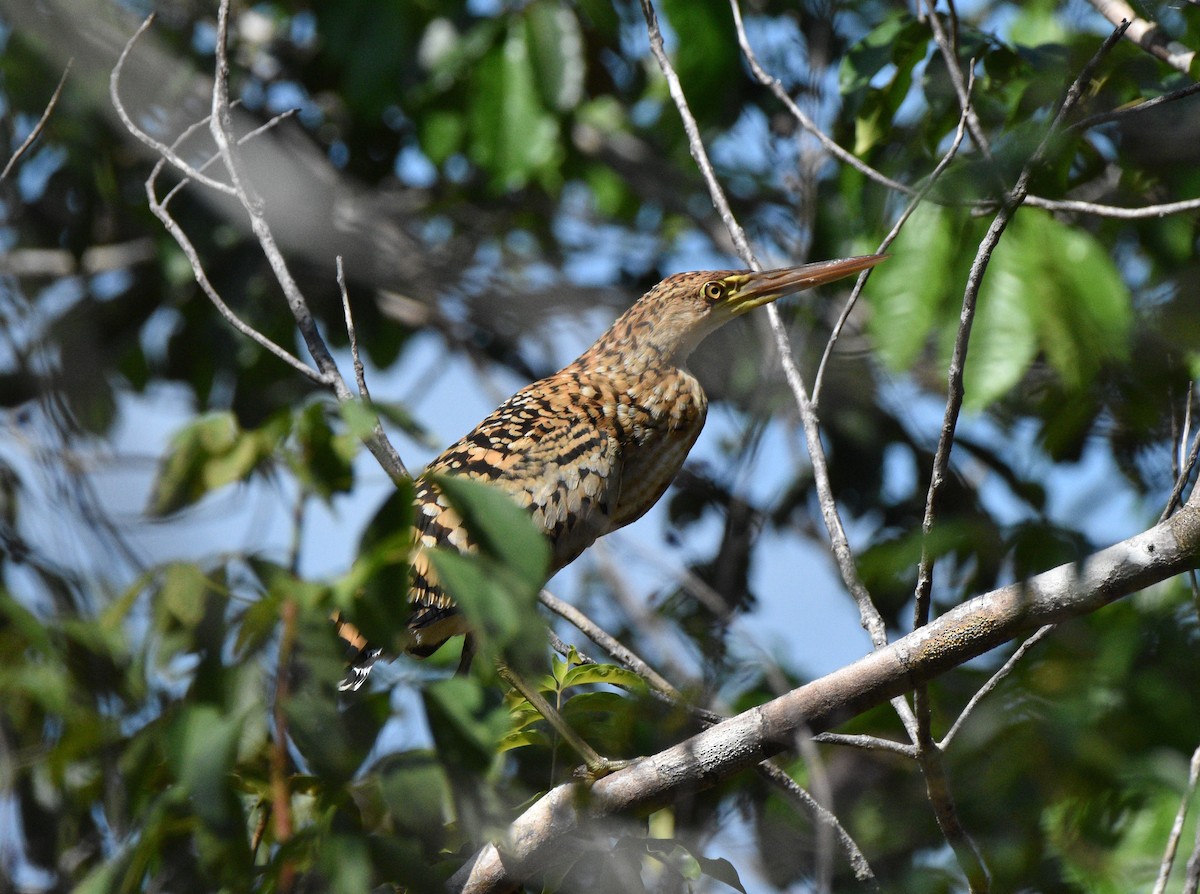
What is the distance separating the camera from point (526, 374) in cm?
520

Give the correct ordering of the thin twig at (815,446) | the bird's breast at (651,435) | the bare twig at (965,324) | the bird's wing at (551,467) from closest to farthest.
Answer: the bare twig at (965,324), the thin twig at (815,446), the bird's wing at (551,467), the bird's breast at (651,435)

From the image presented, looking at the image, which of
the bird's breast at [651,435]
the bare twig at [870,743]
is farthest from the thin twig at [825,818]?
the bird's breast at [651,435]

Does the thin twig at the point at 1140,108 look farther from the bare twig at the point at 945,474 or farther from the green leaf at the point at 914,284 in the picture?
the green leaf at the point at 914,284

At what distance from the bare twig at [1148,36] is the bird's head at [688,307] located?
3.13 feet

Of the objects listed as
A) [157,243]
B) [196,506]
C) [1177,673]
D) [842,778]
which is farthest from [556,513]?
[157,243]

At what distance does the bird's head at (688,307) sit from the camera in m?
3.51

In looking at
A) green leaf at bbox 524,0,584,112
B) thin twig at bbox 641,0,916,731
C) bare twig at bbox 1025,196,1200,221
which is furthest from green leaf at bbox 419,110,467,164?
bare twig at bbox 1025,196,1200,221

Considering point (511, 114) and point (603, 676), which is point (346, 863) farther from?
point (511, 114)

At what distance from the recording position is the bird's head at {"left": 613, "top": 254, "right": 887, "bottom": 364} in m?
3.51

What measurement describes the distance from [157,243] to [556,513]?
216 cm

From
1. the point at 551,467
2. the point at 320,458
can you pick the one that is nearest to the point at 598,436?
the point at 551,467

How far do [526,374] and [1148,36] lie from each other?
2882 millimetres

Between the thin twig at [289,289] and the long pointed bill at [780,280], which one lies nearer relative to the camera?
the thin twig at [289,289]

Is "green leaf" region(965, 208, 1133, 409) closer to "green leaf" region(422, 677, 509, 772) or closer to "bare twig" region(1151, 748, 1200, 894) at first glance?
"bare twig" region(1151, 748, 1200, 894)
